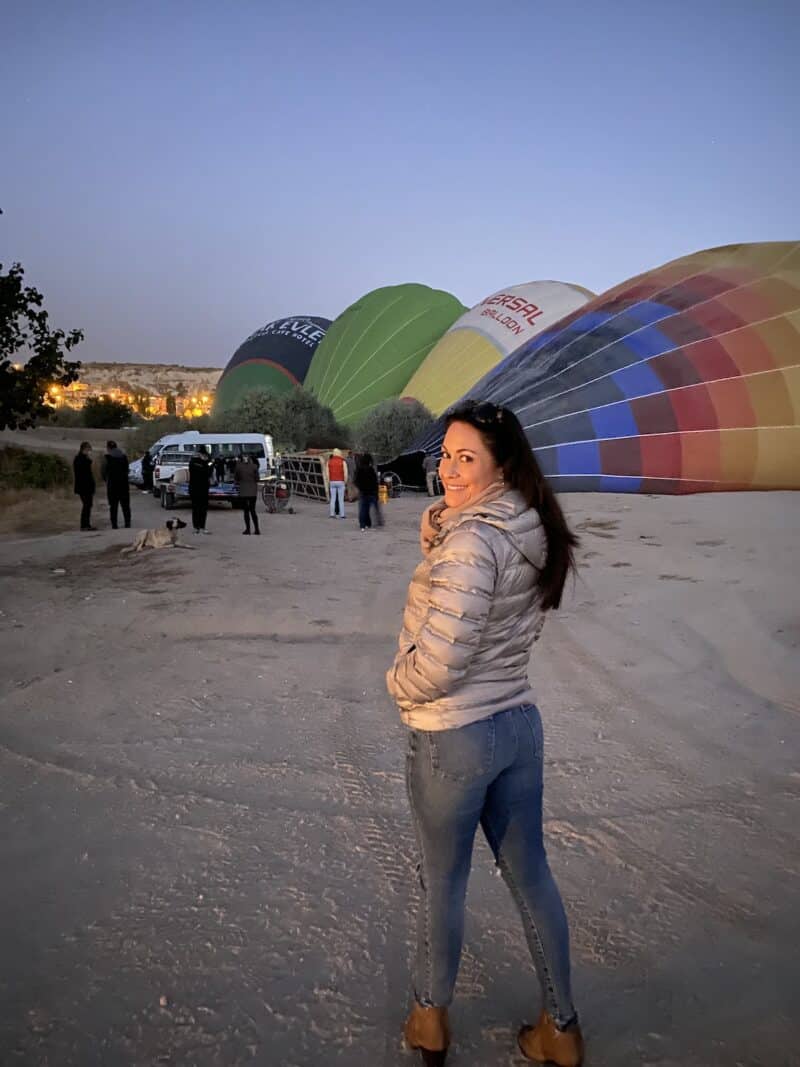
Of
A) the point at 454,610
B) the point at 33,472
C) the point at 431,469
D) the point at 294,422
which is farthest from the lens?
the point at 294,422

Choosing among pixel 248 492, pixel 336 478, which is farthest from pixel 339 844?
pixel 336 478

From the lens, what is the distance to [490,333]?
76.8 ft

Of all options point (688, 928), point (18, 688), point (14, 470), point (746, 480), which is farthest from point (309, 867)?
point (14, 470)

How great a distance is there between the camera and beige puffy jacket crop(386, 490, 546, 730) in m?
1.59

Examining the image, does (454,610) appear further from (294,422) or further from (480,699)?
(294,422)

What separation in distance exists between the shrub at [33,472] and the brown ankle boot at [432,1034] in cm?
2124

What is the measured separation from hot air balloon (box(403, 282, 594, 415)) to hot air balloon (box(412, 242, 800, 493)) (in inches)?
349

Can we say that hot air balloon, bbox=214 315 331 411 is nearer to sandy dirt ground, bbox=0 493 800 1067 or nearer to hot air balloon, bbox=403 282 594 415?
hot air balloon, bbox=403 282 594 415

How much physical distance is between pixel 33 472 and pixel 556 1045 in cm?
2310

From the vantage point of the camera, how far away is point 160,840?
111 inches

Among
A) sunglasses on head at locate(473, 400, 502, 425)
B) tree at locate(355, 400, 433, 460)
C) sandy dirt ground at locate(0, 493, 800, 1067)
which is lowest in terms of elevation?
sandy dirt ground at locate(0, 493, 800, 1067)

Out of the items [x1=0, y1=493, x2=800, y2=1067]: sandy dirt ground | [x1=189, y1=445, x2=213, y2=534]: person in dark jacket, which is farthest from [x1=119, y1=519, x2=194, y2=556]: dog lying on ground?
[x1=0, y1=493, x2=800, y2=1067]: sandy dirt ground

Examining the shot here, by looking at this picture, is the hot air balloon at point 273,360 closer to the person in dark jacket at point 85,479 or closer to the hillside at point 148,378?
the person in dark jacket at point 85,479

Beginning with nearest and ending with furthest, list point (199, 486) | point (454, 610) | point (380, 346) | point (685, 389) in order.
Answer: point (454, 610) < point (199, 486) < point (685, 389) < point (380, 346)
